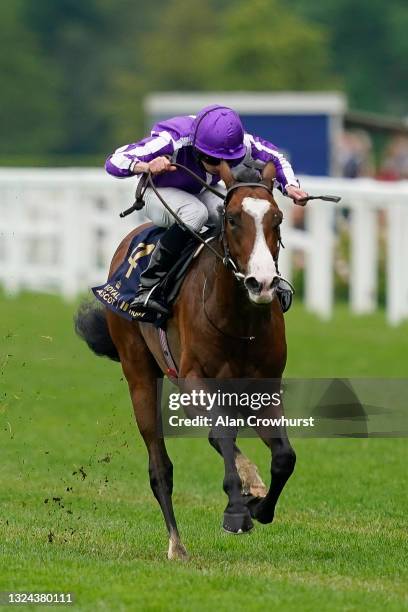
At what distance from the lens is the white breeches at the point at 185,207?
26.7ft

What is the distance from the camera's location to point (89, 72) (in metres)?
64.2

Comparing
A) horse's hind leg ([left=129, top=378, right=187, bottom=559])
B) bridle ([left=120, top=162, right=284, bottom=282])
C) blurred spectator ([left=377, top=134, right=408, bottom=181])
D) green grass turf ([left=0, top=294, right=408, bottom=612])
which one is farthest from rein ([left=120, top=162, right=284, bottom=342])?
blurred spectator ([left=377, top=134, right=408, bottom=181])

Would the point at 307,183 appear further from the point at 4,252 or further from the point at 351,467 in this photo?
the point at 351,467

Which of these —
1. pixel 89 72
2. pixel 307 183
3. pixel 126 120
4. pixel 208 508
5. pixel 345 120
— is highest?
pixel 89 72

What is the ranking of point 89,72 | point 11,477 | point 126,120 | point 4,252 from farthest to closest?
point 89,72
point 126,120
point 4,252
point 11,477


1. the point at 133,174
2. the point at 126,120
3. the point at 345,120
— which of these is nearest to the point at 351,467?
the point at 133,174

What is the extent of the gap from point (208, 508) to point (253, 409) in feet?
6.28

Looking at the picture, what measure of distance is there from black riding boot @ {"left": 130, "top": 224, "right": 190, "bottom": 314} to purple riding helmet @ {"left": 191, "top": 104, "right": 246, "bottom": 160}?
0.47 meters

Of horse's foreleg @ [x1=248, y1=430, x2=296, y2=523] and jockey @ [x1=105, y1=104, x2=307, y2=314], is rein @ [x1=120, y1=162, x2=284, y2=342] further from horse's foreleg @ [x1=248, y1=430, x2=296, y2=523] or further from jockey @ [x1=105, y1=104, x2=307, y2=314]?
horse's foreleg @ [x1=248, y1=430, x2=296, y2=523]

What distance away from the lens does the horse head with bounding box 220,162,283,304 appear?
705 cm

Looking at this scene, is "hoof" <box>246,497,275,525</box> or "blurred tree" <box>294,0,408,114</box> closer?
"hoof" <box>246,497,275,525</box>

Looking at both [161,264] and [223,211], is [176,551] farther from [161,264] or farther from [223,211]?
[223,211]

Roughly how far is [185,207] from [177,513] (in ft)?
5.98

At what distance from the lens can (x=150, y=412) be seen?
8.42 metres
